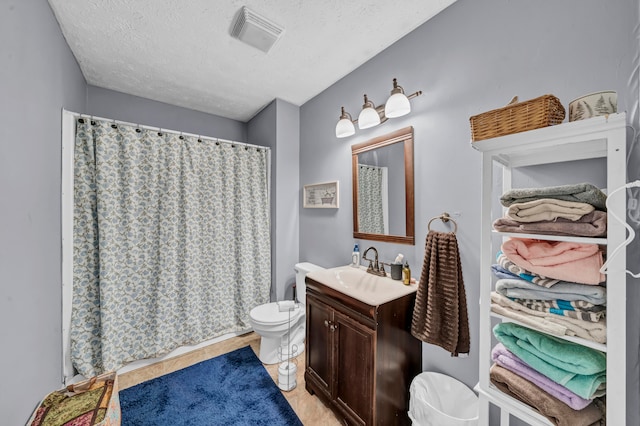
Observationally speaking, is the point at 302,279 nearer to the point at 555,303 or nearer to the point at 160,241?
the point at 160,241

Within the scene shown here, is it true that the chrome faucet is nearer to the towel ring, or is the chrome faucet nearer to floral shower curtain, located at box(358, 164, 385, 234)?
floral shower curtain, located at box(358, 164, 385, 234)

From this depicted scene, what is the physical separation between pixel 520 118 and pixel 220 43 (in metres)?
1.84

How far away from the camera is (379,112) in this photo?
1.72m

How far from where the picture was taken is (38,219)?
1.29m

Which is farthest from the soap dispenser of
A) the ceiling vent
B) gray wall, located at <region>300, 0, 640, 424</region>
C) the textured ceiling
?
the ceiling vent

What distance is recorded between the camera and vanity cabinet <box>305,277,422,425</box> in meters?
1.25

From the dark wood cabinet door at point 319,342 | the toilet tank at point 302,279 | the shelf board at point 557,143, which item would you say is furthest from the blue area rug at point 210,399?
the shelf board at point 557,143

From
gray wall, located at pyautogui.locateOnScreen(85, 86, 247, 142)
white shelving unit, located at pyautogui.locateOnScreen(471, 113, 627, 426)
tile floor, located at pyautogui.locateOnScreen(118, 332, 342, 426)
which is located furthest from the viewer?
gray wall, located at pyautogui.locateOnScreen(85, 86, 247, 142)

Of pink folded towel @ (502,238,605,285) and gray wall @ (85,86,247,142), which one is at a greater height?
gray wall @ (85,86,247,142)

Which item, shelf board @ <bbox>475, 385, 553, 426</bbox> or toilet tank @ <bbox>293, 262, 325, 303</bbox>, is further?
toilet tank @ <bbox>293, 262, 325, 303</bbox>

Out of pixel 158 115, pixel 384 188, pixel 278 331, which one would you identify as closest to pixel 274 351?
pixel 278 331

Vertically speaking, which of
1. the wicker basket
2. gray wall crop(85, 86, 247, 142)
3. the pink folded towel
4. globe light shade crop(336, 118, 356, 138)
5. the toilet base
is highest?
gray wall crop(85, 86, 247, 142)

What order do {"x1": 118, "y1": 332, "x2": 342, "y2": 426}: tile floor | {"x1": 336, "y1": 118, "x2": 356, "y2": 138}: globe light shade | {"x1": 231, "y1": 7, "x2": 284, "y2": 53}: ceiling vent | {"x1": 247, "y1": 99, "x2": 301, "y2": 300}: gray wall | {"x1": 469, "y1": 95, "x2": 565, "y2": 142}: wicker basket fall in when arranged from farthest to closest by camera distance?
1. {"x1": 247, "y1": 99, "x2": 301, "y2": 300}: gray wall
2. {"x1": 336, "y1": 118, "x2": 356, "y2": 138}: globe light shade
3. {"x1": 118, "y1": 332, "x2": 342, "y2": 426}: tile floor
4. {"x1": 231, "y1": 7, "x2": 284, "y2": 53}: ceiling vent
5. {"x1": 469, "y1": 95, "x2": 565, "y2": 142}: wicker basket

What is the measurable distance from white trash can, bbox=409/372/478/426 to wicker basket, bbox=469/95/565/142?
1239mm
